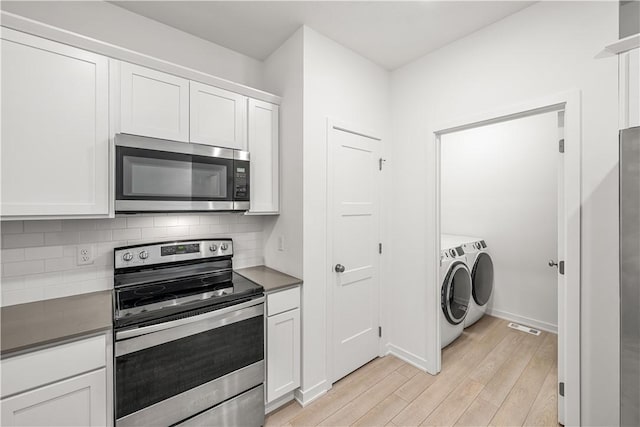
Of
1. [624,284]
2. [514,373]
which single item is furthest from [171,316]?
[514,373]

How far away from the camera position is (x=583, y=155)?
165 centimetres

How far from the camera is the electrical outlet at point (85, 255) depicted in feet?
5.73

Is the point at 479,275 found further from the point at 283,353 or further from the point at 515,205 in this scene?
the point at 283,353

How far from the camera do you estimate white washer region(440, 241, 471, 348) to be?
267 centimetres

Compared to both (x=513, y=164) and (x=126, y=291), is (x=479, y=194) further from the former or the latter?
(x=126, y=291)

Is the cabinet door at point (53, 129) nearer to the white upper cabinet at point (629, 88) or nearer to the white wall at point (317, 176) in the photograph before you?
the white wall at point (317, 176)

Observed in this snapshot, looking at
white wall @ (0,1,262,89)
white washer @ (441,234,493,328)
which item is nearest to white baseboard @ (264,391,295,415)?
white washer @ (441,234,493,328)

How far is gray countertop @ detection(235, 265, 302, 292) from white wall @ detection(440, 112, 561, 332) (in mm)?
2885

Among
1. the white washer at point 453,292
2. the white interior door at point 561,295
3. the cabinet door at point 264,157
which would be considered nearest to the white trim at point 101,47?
the cabinet door at point 264,157

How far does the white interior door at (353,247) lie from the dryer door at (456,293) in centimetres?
67

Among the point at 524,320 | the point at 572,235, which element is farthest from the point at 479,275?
the point at 572,235

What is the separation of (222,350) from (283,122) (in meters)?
1.71

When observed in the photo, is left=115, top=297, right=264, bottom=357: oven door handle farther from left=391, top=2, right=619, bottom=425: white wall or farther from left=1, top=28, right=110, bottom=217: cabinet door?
left=391, top=2, right=619, bottom=425: white wall

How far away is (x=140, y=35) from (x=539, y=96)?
110 inches
